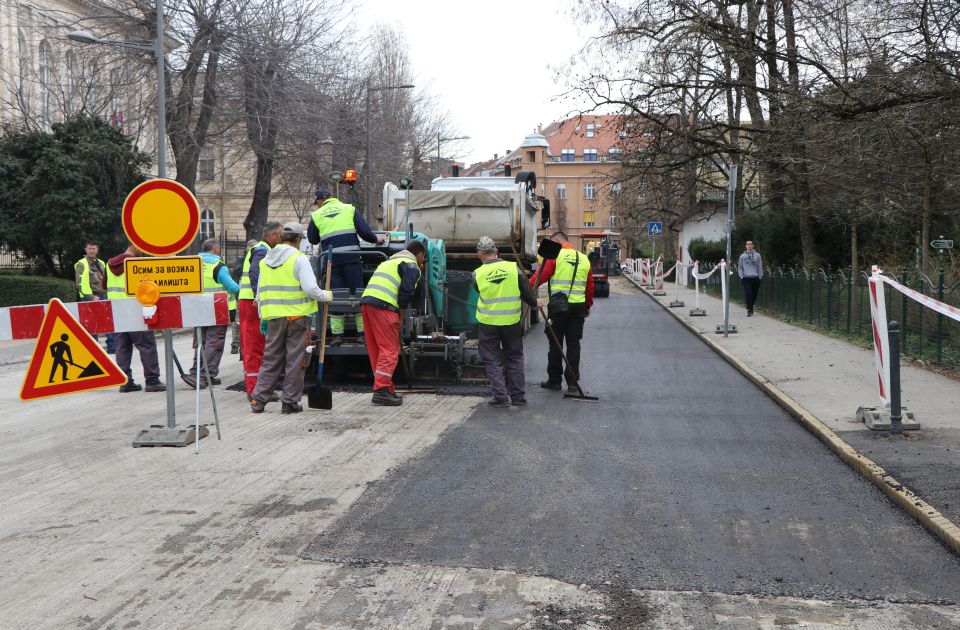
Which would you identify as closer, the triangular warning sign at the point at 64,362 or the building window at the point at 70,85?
the triangular warning sign at the point at 64,362

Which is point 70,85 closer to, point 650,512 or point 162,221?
point 162,221

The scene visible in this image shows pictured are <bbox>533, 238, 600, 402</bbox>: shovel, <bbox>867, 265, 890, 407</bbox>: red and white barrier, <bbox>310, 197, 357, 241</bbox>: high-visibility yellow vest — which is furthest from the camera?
<bbox>310, 197, 357, 241</bbox>: high-visibility yellow vest

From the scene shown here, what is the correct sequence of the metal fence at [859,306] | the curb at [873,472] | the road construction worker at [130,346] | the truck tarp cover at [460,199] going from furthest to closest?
the truck tarp cover at [460,199]
the metal fence at [859,306]
the road construction worker at [130,346]
the curb at [873,472]

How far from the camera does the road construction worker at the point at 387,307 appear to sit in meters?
10.1

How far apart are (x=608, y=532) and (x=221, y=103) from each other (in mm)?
25010

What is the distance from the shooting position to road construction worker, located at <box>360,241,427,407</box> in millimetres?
10094

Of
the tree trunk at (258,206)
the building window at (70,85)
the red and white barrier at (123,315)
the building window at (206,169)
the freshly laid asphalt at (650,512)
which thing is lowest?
the freshly laid asphalt at (650,512)

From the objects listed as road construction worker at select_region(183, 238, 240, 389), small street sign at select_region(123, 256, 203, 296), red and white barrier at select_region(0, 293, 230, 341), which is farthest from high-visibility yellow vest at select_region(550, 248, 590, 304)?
small street sign at select_region(123, 256, 203, 296)

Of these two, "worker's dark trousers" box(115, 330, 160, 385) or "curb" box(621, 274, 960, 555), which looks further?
"worker's dark trousers" box(115, 330, 160, 385)

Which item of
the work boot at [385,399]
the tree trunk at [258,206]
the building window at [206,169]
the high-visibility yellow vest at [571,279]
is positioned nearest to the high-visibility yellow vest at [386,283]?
the work boot at [385,399]

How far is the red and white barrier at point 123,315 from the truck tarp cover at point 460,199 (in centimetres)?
891

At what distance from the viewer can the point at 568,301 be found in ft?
38.1

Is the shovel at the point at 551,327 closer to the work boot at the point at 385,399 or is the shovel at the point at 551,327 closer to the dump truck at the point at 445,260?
the dump truck at the point at 445,260

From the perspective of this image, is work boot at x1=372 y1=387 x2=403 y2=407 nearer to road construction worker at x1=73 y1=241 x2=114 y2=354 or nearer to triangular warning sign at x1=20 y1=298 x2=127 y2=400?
triangular warning sign at x1=20 y1=298 x2=127 y2=400
